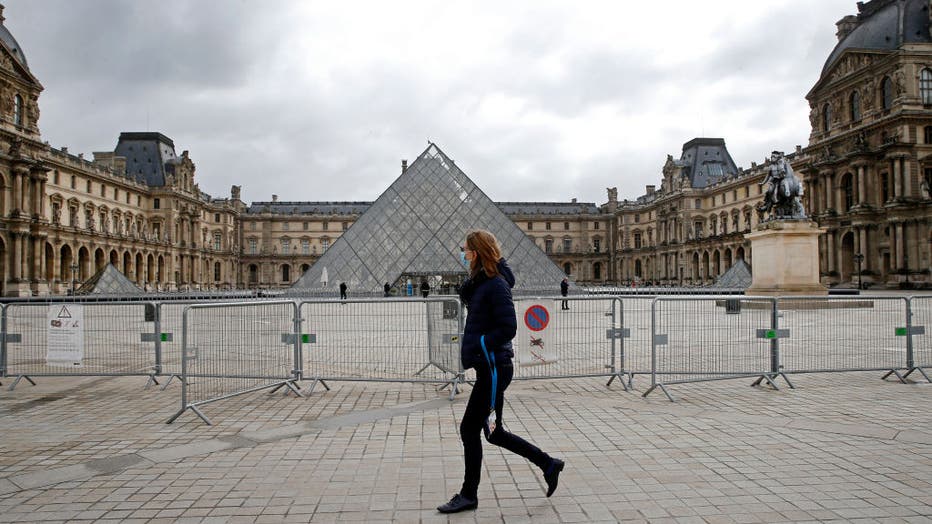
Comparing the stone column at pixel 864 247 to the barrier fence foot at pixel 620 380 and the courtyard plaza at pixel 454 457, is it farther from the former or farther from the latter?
the barrier fence foot at pixel 620 380

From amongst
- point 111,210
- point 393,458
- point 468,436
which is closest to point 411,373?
point 393,458

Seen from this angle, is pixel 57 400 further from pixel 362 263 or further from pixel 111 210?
pixel 111 210

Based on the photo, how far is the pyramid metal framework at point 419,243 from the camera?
2706 cm

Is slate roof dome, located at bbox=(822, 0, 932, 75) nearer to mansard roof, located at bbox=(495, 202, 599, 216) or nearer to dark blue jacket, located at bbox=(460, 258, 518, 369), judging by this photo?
dark blue jacket, located at bbox=(460, 258, 518, 369)

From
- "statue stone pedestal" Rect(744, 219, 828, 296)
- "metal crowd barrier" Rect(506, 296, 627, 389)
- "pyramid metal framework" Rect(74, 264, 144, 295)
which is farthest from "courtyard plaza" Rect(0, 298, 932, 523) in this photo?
"pyramid metal framework" Rect(74, 264, 144, 295)

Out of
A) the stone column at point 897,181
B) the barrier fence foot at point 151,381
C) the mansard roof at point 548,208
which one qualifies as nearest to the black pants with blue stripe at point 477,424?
the barrier fence foot at point 151,381

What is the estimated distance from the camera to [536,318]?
617 cm

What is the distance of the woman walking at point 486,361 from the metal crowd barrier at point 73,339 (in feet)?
15.4

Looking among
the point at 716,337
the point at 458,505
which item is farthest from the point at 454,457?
the point at 716,337

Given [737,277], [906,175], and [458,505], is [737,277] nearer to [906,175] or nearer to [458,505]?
[906,175]

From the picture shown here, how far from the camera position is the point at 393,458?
4027 millimetres

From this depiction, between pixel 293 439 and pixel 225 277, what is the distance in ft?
230

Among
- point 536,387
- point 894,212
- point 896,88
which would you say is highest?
point 896,88

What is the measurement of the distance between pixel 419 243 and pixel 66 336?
21.5m
